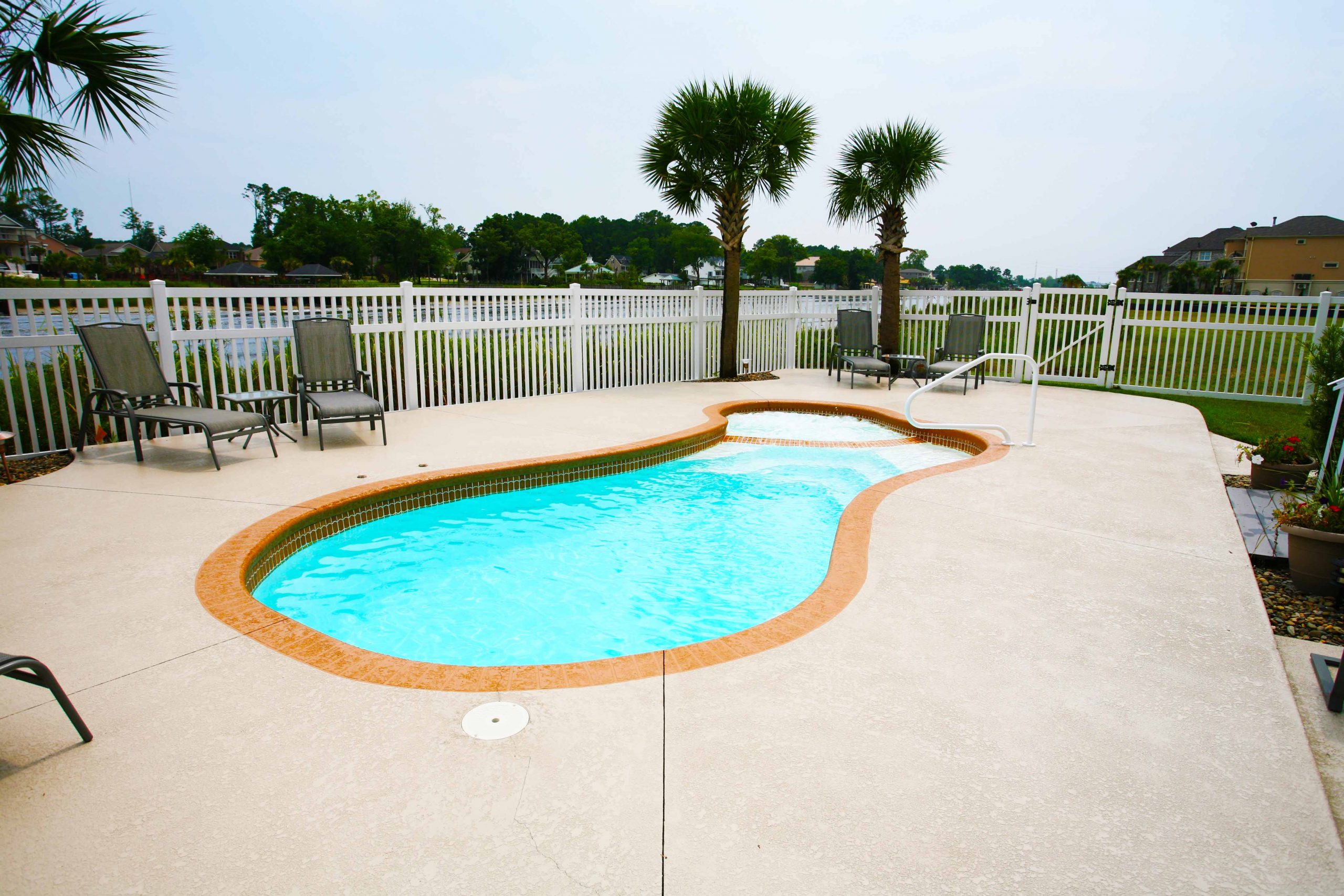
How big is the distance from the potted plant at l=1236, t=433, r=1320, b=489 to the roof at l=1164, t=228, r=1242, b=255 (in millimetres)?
85173

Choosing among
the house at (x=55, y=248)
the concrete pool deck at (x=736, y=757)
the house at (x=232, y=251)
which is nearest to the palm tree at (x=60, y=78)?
the concrete pool deck at (x=736, y=757)

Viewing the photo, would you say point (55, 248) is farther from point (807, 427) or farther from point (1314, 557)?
point (1314, 557)

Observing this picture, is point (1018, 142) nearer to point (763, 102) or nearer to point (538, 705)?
point (763, 102)

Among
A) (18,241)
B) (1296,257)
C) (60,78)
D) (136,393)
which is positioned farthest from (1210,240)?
(18,241)

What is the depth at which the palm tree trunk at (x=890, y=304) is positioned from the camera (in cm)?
1181

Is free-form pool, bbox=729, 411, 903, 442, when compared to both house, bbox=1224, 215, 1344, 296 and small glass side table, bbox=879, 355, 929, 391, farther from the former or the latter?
house, bbox=1224, 215, 1344, 296

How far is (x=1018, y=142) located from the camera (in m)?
15.5

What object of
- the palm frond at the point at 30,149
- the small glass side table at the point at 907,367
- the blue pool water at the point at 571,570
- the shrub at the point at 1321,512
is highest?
the palm frond at the point at 30,149

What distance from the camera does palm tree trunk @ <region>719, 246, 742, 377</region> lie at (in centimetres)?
1103

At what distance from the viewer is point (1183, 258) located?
79438 mm

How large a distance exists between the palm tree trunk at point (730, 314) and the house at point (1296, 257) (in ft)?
216

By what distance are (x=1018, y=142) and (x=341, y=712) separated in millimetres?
17808

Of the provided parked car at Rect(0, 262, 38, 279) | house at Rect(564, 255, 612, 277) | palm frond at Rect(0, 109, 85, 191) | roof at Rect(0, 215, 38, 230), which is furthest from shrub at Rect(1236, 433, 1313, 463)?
house at Rect(564, 255, 612, 277)

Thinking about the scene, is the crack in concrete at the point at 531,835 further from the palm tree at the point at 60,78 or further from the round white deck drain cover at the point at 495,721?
the palm tree at the point at 60,78
